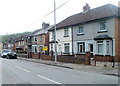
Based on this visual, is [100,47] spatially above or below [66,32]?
below

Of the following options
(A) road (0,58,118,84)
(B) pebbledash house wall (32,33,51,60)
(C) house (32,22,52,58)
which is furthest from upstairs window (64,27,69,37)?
(A) road (0,58,118,84)

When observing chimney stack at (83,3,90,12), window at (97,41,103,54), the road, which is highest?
chimney stack at (83,3,90,12)

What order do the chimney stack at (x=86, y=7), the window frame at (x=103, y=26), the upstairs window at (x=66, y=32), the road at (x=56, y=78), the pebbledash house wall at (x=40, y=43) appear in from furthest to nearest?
the pebbledash house wall at (x=40, y=43)
the upstairs window at (x=66, y=32)
the chimney stack at (x=86, y=7)
the window frame at (x=103, y=26)
the road at (x=56, y=78)

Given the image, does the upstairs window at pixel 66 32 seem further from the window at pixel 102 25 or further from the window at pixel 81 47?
the window at pixel 102 25

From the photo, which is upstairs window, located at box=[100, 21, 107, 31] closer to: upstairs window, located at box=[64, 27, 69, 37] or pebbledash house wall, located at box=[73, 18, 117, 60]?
pebbledash house wall, located at box=[73, 18, 117, 60]

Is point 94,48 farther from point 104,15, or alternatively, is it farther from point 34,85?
point 34,85

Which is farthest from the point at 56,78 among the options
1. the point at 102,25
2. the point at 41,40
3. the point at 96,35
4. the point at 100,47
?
the point at 41,40

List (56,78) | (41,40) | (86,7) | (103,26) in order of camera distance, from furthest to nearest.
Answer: (41,40)
(86,7)
(103,26)
(56,78)

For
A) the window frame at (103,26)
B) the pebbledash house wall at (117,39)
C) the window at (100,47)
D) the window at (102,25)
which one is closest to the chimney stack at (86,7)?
the window frame at (103,26)

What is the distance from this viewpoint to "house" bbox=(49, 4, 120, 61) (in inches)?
963

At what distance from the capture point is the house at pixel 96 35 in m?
24.5

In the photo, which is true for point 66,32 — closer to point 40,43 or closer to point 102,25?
point 102,25

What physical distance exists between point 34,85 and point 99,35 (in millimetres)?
18204

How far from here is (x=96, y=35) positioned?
27.0 metres
